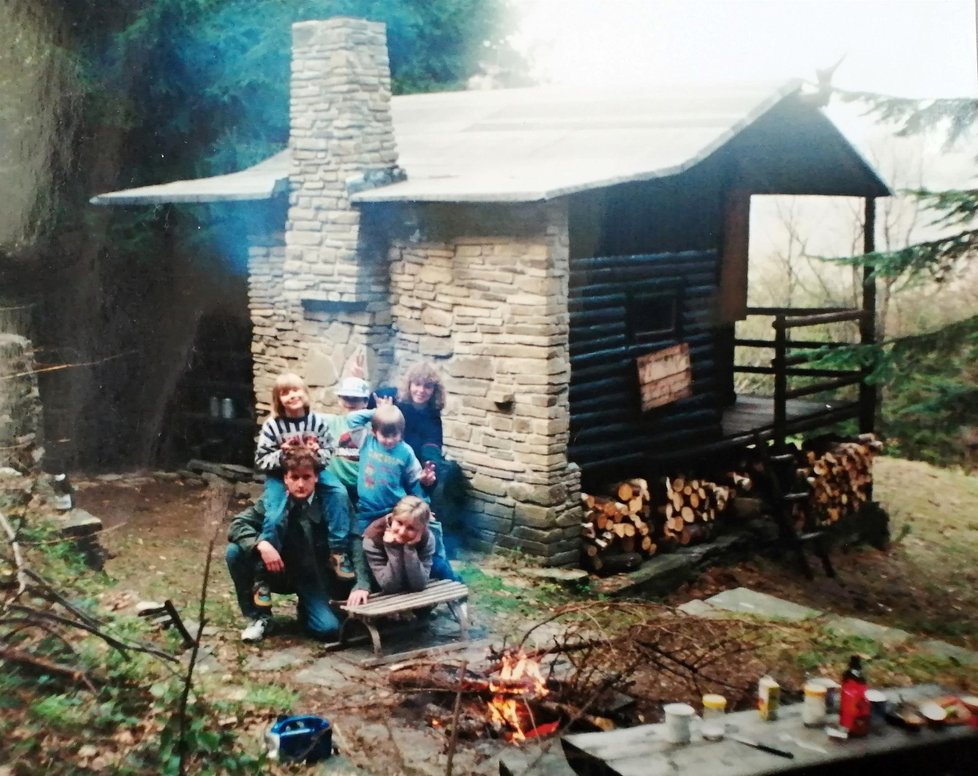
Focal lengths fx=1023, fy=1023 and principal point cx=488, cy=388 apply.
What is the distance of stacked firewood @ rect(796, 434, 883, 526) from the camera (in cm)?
907

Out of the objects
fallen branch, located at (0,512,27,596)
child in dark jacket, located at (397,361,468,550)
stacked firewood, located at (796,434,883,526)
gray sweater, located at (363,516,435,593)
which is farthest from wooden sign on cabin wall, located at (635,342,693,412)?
fallen branch, located at (0,512,27,596)

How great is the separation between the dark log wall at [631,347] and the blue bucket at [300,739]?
10.9 ft

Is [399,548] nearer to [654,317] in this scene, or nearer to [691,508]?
[691,508]

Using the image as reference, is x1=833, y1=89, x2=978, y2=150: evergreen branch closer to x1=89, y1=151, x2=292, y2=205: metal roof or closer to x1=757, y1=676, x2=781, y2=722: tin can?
x1=757, y1=676, x2=781, y2=722: tin can

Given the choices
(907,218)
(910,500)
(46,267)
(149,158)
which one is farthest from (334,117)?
(910,500)

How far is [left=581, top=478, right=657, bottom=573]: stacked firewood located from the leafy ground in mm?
495

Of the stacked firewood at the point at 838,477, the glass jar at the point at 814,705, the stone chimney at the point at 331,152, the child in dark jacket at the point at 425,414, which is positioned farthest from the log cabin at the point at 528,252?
the glass jar at the point at 814,705

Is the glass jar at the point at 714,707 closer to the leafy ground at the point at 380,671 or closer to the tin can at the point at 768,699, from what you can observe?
the tin can at the point at 768,699

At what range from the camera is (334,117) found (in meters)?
5.94

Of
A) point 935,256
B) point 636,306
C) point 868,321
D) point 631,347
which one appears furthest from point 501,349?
point 868,321

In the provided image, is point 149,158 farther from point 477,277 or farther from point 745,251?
point 745,251

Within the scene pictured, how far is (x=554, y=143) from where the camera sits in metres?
6.73

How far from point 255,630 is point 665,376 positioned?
4046 mm

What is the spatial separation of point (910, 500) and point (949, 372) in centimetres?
300
